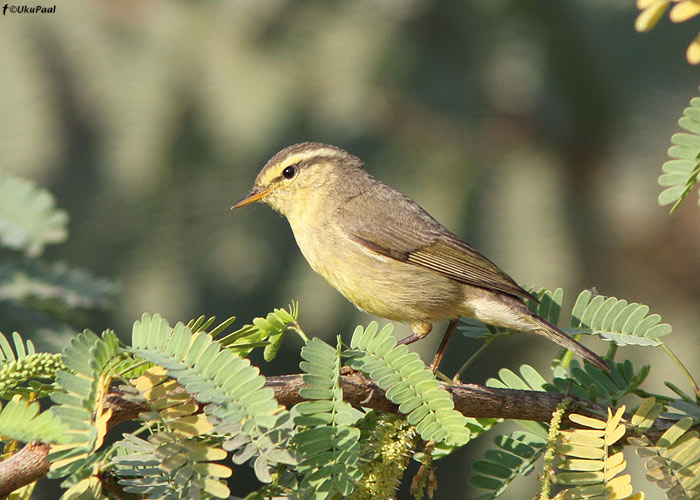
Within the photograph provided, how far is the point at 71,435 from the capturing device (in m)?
1.55

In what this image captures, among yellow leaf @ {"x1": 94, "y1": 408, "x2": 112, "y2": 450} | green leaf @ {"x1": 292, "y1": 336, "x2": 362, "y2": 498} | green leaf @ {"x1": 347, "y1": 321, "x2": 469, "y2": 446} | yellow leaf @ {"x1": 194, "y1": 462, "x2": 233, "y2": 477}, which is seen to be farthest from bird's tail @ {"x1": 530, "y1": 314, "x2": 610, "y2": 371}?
yellow leaf @ {"x1": 94, "y1": 408, "x2": 112, "y2": 450}

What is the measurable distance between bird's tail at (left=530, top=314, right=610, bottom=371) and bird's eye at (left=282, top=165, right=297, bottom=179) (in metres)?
1.63

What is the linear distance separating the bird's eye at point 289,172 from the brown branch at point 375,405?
2.05 meters

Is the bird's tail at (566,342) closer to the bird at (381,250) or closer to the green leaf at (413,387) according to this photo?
the bird at (381,250)

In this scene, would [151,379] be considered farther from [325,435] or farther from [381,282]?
[381,282]

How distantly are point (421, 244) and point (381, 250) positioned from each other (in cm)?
23

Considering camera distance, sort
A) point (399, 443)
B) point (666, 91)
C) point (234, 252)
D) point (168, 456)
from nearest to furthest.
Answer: point (168, 456), point (399, 443), point (234, 252), point (666, 91)

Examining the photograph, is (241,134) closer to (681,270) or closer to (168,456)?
(681,270)

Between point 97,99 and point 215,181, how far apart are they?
94 cm

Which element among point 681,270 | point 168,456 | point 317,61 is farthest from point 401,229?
point 168,456

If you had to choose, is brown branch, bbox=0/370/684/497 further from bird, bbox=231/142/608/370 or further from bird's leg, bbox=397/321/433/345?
bird's leg, bbox=397/321/433/345

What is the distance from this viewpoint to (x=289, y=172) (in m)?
4.12

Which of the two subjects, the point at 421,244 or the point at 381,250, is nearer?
the point at 381,250

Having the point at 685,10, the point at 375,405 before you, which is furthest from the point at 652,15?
the point at 375,405
